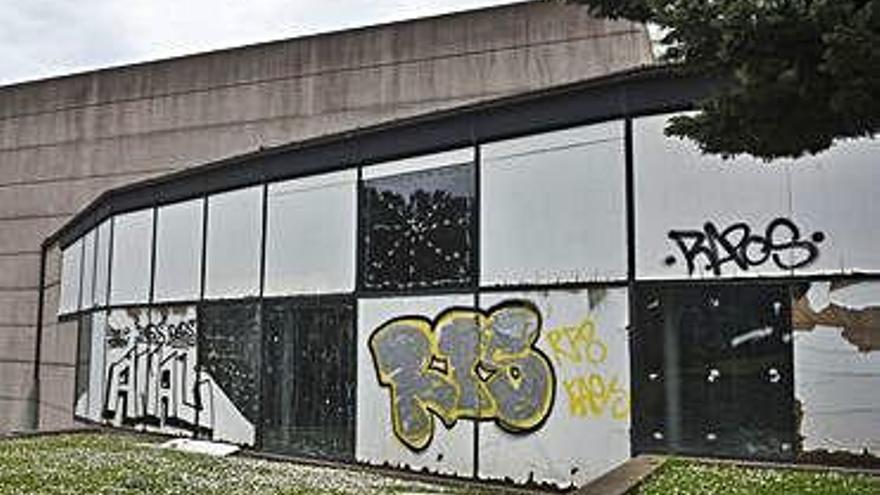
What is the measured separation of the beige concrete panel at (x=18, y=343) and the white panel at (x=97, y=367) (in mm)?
9604

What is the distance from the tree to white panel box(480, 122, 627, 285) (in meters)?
4.90

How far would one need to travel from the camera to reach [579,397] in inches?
527

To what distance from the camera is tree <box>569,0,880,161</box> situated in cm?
688

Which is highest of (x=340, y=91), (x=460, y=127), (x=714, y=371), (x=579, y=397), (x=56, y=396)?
(x=340, y=91)

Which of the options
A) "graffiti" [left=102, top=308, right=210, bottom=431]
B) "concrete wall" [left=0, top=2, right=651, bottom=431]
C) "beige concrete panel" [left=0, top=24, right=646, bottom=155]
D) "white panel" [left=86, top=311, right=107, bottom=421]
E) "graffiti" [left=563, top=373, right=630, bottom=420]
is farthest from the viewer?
"concrete wall" [left=0, top=2, right=651, bottom=431]

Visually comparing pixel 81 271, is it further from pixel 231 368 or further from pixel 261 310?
pixel 261 310

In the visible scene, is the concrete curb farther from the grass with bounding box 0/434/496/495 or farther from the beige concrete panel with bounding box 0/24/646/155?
the beige concrete panel with bounding box 0/24/646/155

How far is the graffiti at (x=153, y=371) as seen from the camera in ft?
65.8

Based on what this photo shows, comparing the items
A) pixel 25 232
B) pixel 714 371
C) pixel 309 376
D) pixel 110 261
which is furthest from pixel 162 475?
pixel 25 232

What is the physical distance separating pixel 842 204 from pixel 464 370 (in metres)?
5.57

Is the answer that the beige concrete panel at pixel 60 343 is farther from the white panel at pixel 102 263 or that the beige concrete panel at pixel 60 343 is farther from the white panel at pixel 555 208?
the white panel at pixel 555 208

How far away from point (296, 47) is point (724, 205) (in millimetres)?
17834

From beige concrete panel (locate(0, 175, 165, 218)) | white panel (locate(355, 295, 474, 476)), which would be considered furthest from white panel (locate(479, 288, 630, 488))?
beige concrete panel (locate(0, 175, 165, 218))

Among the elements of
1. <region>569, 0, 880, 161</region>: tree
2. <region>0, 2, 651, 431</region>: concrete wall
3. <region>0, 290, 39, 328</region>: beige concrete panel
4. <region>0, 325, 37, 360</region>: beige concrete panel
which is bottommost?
<region>0, 325, 37, 360</region>: beige concrete panel
